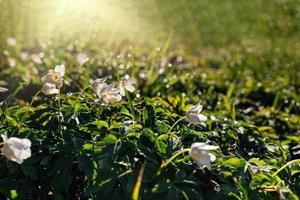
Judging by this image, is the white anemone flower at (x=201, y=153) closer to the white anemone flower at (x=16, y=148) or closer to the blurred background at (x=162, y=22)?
the white anemone flower at (x=16, y=148)

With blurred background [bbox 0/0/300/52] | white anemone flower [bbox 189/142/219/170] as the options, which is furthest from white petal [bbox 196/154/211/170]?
blurred background [bbox 0/0/300/52]

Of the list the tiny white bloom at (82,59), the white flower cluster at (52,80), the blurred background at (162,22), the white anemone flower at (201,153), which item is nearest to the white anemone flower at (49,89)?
the white flower cluster at (52,80)

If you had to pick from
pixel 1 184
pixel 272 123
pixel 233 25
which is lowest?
pixel 233 25

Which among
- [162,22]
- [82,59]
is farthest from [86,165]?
[162,22]

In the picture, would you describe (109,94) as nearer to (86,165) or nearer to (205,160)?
(86,165)

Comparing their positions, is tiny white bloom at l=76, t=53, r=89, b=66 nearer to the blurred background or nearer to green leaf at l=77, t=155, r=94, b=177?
the blurred background

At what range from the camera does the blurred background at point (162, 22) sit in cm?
613

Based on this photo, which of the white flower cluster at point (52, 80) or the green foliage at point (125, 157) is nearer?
the green foliage at point (125, 157)

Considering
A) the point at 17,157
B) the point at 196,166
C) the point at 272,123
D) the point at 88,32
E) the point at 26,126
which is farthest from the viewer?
the point at 88,32

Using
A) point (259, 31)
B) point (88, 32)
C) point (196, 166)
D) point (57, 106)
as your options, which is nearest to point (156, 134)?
point (196, 166)

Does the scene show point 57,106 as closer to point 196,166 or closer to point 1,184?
point 1,184

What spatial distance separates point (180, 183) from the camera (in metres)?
1.98

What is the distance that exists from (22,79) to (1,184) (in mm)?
2251

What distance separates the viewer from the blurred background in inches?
241
